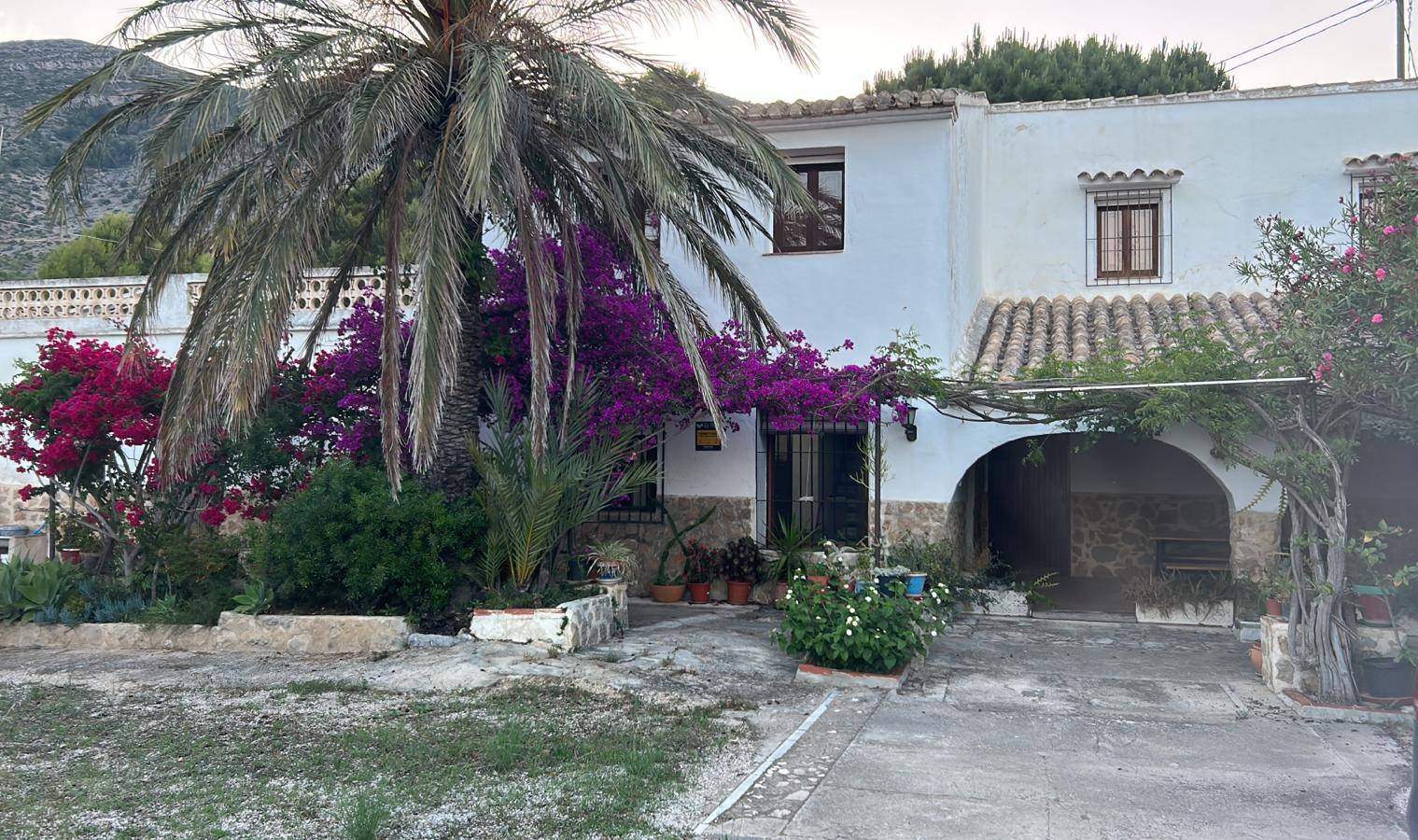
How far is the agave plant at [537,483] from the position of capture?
357 inches

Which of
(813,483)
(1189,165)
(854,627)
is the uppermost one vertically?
(1189,165)

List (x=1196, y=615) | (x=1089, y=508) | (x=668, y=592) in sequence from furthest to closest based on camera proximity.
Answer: (x=1089, y=508) < (x=668, y=592) < (x=1196, y=615)

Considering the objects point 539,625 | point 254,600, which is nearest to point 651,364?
point 539,625

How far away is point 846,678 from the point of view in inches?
315

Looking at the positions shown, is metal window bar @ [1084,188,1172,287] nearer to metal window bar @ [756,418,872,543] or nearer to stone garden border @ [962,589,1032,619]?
metal window bar @ [756,418,872,543]

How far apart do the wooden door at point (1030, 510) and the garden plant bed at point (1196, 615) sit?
3239 millimetres

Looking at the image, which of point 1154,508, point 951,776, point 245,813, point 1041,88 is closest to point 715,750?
point 951,776

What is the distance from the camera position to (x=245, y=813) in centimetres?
511

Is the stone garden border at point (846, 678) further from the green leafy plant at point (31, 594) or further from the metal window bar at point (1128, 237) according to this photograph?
the green leafy plant at point (31, 594)

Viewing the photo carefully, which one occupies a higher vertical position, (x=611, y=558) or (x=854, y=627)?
(x=611, y=558)

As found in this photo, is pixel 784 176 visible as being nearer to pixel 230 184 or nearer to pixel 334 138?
pixel 334 138

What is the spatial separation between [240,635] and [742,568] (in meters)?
5.11

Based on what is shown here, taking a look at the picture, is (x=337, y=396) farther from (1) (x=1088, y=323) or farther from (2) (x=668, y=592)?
(1) (x=1088, y=323)

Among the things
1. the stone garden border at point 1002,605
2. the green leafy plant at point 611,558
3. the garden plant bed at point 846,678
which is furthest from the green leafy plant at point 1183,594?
the green leafy plant at point 611,558
